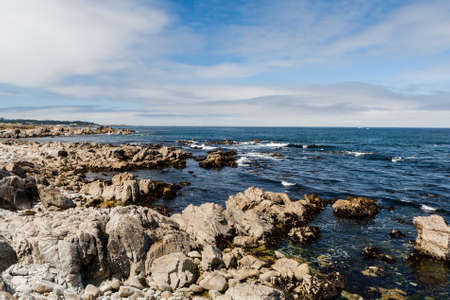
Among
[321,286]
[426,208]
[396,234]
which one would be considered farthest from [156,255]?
[426,208]

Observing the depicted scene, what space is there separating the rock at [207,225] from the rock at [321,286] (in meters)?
6.34

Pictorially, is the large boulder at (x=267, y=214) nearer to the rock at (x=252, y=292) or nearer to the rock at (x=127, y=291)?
the rock at (x=252, y=292)

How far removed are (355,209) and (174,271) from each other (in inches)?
762

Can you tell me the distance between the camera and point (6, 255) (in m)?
11.7

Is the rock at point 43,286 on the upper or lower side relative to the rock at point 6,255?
lower

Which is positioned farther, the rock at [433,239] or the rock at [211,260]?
the rock at [433,239]

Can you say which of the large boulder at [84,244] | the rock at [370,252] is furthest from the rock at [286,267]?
the large boulder at [84,244]

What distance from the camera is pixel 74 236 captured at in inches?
493

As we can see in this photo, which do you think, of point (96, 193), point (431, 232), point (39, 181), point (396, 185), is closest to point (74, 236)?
point (96, 193)

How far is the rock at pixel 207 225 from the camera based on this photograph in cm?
1759

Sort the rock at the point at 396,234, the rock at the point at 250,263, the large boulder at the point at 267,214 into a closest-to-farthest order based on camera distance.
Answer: the rock at the point at 250,263
the large boulder at the point at 267,214
the rock at the point at 396,234

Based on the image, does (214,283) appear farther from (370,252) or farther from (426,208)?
(426,208)

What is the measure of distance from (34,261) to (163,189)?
1944 centimetres

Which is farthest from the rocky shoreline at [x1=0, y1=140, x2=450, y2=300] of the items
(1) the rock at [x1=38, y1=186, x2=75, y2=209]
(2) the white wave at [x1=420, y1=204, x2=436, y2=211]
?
(2) the white wave at [x1=420, y1=204, x2=436, y2=211]
